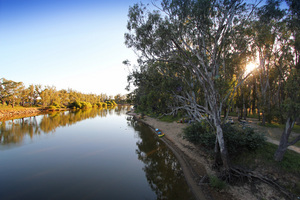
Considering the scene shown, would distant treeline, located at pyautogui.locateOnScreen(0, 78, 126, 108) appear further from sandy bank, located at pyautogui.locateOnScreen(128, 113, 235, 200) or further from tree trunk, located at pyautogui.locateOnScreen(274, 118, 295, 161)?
tree trunk, located at pyautogui.locateOnScreen(274, 118, 295, 161)

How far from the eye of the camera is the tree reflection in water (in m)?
8.27

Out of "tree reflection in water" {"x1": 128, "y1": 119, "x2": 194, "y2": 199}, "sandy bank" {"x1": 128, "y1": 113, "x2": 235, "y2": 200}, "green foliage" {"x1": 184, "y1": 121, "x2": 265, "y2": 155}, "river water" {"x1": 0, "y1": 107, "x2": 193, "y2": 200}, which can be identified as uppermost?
"green foliage" {"x1": 184, "y1": 121, "x2": 265, "y2": 155}

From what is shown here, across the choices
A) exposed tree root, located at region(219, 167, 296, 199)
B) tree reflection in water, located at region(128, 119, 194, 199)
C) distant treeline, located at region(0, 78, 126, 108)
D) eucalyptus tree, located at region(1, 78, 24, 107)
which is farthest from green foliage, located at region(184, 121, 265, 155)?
eucalyptus tree, located at region(1, 78, 24, 107)

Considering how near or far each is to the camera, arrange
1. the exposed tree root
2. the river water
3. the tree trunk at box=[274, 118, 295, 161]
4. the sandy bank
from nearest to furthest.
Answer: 1. the exposed tree root
2. the sandy bank
3. the tree trunk at box=[274, 118, 295, 161]
4. the river water

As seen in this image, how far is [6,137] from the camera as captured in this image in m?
19.7

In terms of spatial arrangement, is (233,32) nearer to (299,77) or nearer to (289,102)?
(299,77)

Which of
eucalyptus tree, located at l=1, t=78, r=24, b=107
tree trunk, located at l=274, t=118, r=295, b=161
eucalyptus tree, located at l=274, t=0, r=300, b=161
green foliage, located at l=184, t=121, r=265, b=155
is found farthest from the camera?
eucalyptus tree, located at l=1, t=78, r=24, b=107

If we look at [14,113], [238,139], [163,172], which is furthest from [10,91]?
[238,139]

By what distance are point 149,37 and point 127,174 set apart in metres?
10.1

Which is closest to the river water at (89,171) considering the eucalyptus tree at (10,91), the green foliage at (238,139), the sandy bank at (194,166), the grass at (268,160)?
the sandy bank at (194,166)

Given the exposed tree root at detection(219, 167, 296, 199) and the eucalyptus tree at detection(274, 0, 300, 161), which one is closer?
the eucalyptus tree at detection(274, 0, 300, 161)

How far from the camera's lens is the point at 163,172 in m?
10.7

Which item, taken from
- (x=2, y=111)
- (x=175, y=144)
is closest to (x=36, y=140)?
(x=175, y=144)

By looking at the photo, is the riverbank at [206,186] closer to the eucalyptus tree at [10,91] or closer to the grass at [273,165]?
the grass at [273,165]
